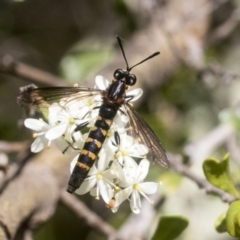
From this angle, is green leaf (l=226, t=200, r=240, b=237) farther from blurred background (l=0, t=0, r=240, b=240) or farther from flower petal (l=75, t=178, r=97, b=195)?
blurred background (l=0, t=0, r=240, b=240)

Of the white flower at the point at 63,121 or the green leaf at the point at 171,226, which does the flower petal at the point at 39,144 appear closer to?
the white flower at the point at 63,121

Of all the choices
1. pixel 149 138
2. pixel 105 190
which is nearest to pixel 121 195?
pixel 105 190

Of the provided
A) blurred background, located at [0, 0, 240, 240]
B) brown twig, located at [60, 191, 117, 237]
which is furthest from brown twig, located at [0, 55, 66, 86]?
brown twig, located at [60, 191, 117, 237]

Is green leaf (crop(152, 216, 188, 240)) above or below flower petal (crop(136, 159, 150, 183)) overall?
below

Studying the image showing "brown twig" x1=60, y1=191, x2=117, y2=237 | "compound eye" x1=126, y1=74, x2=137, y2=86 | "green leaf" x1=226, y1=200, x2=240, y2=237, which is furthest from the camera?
"brown twig" x1=60, y1=191, x2=117, y2=237

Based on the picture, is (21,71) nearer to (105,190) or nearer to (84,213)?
(84,213)

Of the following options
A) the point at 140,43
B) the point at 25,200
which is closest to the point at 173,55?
the point at 140,43
